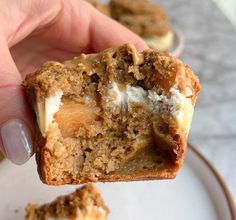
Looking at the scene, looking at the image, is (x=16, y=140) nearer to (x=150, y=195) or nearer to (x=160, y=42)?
(x=150, y=195)

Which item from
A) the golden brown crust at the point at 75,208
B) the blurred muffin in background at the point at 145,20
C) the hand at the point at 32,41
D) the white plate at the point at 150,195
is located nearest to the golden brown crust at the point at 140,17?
the blurred muffin in background at the point at 145,20

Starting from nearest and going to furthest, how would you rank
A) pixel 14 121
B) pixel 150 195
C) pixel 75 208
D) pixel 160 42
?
1. pixel 14 121
2. pixel 75 208
3. pixel 150 195
4. pixel 160 42

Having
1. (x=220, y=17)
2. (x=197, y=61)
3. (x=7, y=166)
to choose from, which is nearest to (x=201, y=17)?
(x=220, y=17)

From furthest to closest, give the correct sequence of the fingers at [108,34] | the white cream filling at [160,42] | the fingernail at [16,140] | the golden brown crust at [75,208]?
1. the white cream filling at [160,42]
2. the fingers at [108,34]
3. the golden brown crust at [75,208]
4. the fingernail at [16,140]

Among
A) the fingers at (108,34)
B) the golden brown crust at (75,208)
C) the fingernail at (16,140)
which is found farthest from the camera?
the fingers at (108,34)

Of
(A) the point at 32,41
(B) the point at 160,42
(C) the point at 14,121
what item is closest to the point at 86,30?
(A) the point at 32,41

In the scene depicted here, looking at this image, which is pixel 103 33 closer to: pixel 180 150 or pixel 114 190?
pixel 114 190

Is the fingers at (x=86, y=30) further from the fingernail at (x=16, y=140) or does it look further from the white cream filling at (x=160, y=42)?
the white cream filling at (x=160, y=42)
